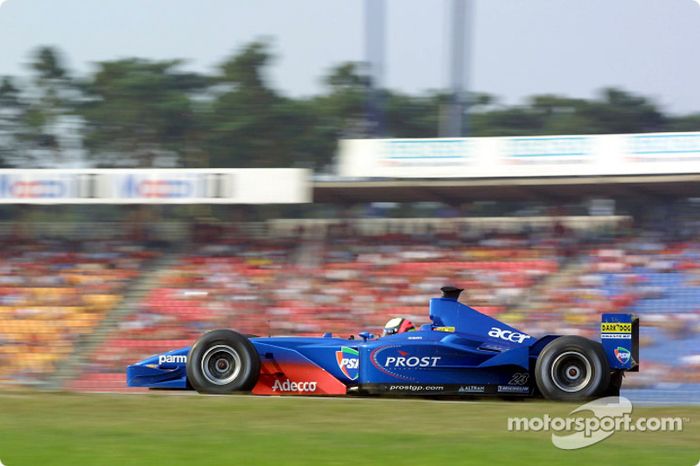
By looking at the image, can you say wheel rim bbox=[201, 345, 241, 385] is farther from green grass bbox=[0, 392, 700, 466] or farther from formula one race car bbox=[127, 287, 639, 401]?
green grass bbox=[0, 392, 700, 466]

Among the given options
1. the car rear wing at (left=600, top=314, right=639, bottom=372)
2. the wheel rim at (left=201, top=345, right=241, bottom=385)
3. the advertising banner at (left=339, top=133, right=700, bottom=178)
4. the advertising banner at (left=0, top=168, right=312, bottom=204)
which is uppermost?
the advertising banner at (left=339, top=133, right=700, bottom=178)

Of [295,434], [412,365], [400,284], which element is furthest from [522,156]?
[295,434]

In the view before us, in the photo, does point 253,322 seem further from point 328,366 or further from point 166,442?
point 166,442

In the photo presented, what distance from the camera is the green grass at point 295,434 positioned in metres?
6.66

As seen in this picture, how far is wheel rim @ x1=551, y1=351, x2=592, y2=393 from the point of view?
9492 millimetres

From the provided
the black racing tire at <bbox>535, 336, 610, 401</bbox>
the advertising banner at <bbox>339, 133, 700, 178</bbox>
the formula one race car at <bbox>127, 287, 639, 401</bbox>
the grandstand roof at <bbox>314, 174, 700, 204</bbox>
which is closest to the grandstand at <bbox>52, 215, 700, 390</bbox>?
the grandstand roof at <bbox>314, 174, 700, 204</bbox>

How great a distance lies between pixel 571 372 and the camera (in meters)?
9.55

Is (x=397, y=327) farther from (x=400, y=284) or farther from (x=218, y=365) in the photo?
(x=400, y=284)

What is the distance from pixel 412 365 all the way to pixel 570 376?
1.51 meters

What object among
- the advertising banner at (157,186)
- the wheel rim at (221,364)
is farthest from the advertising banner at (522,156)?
the wheel rim at (221,364)

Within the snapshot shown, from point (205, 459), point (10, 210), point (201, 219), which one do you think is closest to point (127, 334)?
point (201, 219)

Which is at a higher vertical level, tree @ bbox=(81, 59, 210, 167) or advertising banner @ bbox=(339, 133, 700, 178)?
tree @ bbox=(81, 59, 210, 167)

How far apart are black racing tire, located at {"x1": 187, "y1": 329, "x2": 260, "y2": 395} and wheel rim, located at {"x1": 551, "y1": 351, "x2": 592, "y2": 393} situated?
2888 millimetres

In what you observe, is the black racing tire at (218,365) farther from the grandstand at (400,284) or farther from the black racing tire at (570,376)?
the grandstand at (400,284)
